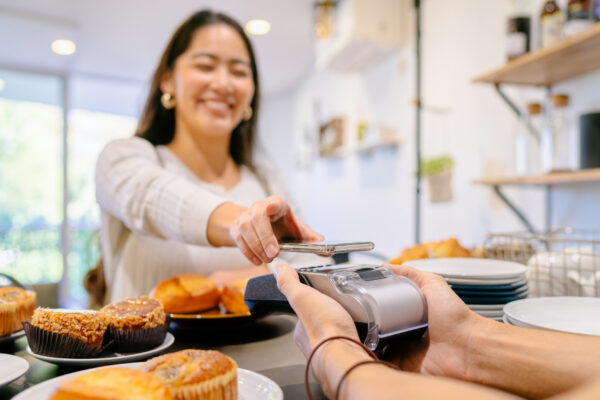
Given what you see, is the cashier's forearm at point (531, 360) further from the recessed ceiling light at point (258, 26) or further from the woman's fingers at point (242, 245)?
the recessed ceiling light at point (258, 26)

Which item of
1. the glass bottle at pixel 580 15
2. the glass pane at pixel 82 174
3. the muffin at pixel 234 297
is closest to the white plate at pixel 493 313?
the muffin at pixel 234 297

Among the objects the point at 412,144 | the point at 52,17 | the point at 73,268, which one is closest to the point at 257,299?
the point at 412,144

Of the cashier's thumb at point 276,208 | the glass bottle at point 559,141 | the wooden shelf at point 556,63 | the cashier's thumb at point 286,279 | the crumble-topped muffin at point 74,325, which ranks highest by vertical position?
the wooden shelf at point 556,63

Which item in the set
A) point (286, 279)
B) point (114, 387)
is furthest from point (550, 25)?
point (114, 387)

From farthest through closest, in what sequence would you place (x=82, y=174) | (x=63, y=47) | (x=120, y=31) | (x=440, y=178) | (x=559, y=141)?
(x=82, y=174) < (x=63, y=47) < (x=120, y=31) < (x=440, y=178) < (x=559, y=141)

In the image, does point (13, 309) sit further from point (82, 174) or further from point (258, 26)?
point (82, 174)

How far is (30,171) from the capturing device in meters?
4.32

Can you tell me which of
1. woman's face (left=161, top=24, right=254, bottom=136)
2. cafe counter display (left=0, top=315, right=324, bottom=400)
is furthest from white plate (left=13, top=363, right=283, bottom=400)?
woman's face (left=161, top=24, right=254, bottom=136)

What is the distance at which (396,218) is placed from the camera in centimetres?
300

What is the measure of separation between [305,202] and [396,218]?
221 centimetres

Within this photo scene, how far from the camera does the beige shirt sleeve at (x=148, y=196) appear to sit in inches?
Result: 38.6

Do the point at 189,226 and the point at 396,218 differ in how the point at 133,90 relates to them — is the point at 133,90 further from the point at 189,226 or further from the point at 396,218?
the point at 189,226

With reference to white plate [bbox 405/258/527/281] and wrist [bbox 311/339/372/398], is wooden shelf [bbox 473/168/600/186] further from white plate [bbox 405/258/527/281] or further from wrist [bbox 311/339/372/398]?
wrist [bbox 311/339/372/398]

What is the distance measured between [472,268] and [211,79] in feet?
3.35
